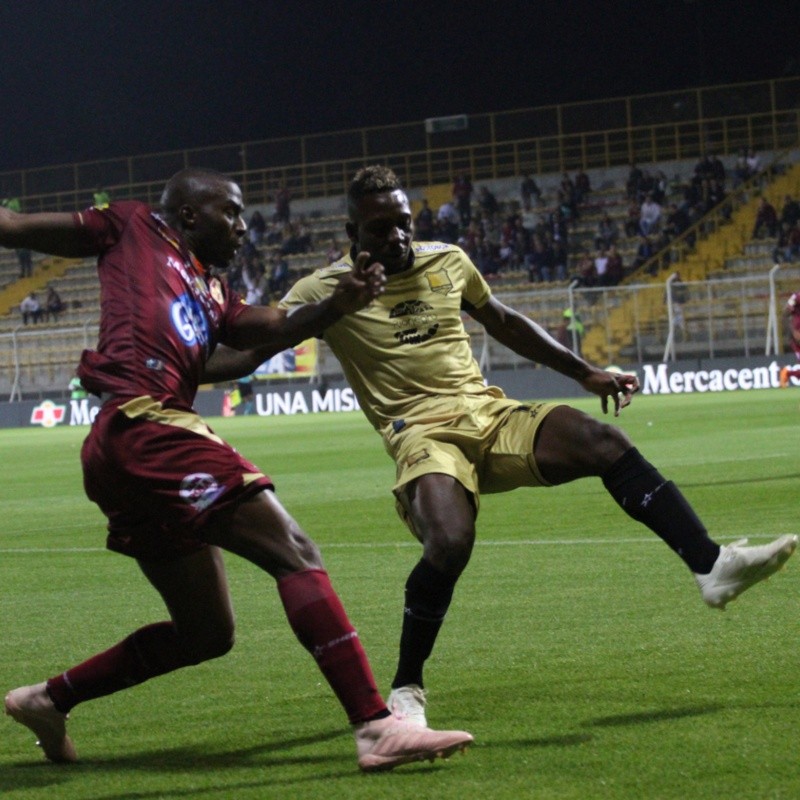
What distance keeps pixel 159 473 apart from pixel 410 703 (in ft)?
3.96

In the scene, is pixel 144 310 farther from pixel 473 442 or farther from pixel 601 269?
pixel 601 269

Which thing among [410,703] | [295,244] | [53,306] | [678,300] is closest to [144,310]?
[410,703]

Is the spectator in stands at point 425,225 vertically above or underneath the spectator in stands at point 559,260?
→ above

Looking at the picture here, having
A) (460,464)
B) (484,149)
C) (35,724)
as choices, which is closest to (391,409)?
(460,464)

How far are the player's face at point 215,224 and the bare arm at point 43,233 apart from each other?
0.41 metres

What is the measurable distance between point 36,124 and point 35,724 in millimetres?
47068

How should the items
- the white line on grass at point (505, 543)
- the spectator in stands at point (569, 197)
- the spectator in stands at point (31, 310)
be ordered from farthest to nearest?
the spectator in stands at point (31, 310), the spectator in stands at point (569, 197), the white line on grass at point (505, 543)

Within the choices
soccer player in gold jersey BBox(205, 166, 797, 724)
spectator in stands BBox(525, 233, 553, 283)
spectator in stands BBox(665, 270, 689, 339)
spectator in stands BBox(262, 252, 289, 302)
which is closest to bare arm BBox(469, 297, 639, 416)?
soccer player in gold jersey BBox(205, 166, 797, 724)

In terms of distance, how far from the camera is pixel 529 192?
141ft

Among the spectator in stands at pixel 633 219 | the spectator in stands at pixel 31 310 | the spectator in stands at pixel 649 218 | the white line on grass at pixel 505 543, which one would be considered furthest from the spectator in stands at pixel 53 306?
the white line on grass at pixel 505 543

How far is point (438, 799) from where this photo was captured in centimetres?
419

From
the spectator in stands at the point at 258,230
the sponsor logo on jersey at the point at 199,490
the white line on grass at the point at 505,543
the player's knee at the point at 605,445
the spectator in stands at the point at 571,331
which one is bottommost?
the white line on grass at the point at 505,543

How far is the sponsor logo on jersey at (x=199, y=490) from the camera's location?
14.9 ft

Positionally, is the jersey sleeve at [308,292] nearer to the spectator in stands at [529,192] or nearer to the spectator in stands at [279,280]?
the spectator in stands at [279,280]
